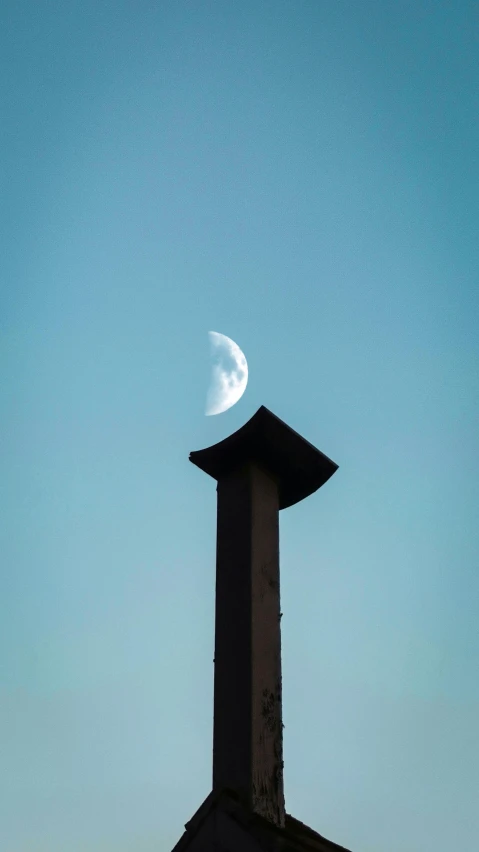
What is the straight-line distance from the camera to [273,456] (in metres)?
3.59

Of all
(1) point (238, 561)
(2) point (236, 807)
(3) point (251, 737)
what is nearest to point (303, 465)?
(1) point (238, 561)

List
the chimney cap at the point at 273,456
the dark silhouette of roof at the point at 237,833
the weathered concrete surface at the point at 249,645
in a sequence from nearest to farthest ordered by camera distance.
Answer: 1. the dark silhouette of roof at the point at 237,833
2. the weathered concrete surface at the point at 249,645
3. the chimney cap at the point at 273,456

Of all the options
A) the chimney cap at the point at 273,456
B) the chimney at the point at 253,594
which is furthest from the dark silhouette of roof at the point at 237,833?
the chimney cap at the point at 273,456

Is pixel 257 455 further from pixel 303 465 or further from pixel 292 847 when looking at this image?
pixel 292 847

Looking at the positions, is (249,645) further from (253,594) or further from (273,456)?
(273,456)

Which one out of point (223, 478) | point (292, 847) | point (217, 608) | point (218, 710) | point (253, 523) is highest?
point (223, 478)

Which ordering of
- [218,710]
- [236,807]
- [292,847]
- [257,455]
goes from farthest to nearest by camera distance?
1. [257,455]
2. [218,710]
3. [236,807]
4. [292,847]

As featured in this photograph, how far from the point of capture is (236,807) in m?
2.64

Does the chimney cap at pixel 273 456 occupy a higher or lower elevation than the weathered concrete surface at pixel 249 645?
higher

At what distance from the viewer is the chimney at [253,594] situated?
2811 mm

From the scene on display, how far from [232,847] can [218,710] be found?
530 mm

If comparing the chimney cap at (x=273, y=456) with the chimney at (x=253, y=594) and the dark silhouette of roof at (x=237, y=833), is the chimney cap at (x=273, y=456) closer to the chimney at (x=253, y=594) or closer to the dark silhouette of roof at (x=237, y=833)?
the chimney at (x=253, y=594)

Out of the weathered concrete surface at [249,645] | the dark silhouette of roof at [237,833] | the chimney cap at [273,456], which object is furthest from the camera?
the chimney cap at [273,456]

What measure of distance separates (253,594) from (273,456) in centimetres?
71
